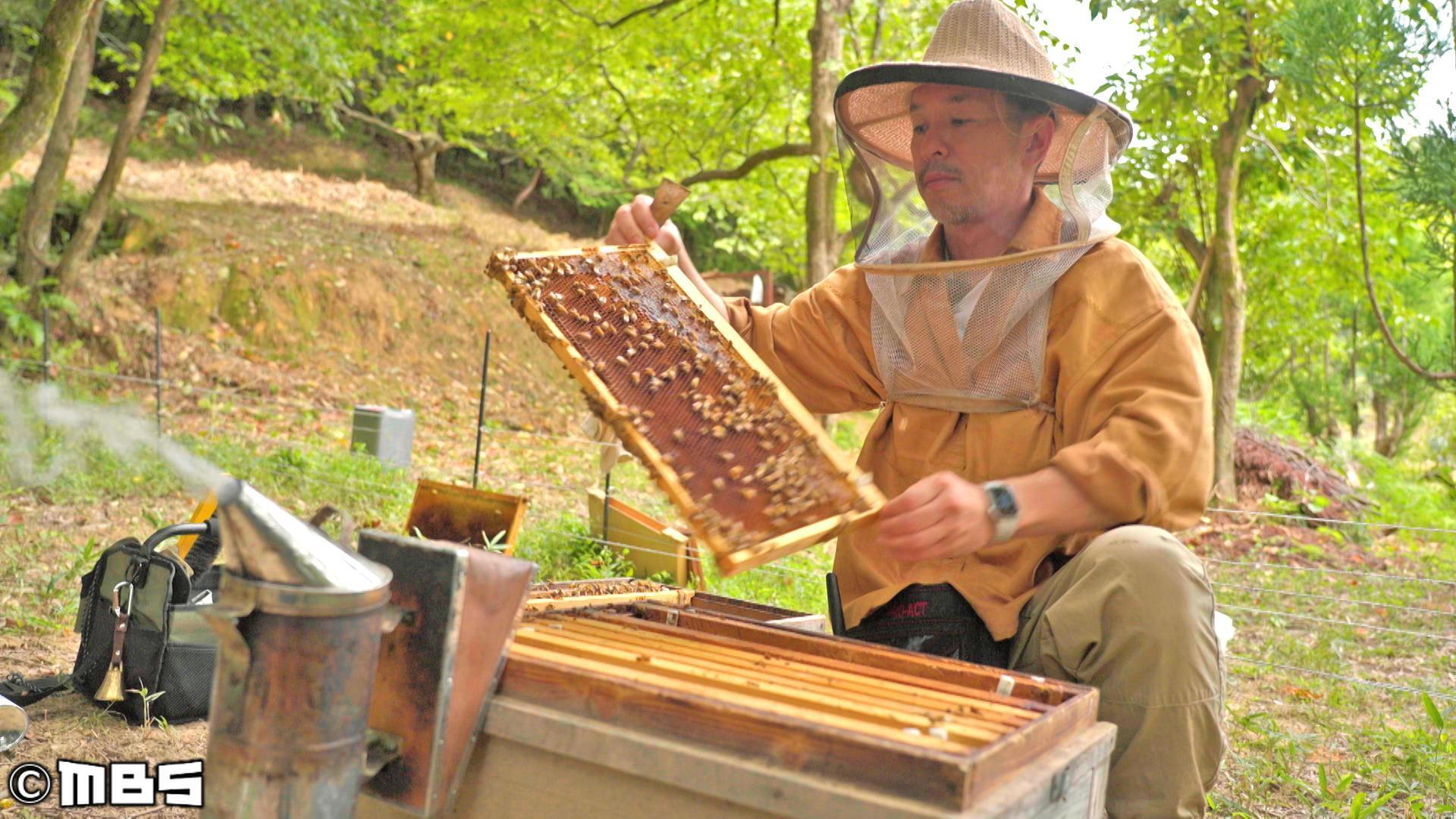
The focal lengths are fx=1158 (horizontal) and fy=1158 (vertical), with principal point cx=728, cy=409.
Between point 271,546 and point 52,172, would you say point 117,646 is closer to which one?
point 271,546

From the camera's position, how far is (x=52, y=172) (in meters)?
8.49

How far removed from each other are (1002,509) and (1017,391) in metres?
0.47

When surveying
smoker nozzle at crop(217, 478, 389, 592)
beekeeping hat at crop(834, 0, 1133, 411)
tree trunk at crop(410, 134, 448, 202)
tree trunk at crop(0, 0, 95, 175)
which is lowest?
smoker nozzle at crop(217, 478, 389, 592)

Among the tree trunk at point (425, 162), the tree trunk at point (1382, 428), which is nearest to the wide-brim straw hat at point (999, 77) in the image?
the tree trunk at point (425, 162)

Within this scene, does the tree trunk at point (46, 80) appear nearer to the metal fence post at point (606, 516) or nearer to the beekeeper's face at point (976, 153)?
the metal fence post at point (606, 516)

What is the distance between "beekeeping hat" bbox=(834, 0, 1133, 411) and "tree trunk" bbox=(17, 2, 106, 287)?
745cm

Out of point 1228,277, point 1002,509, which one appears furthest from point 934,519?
point 1228,277

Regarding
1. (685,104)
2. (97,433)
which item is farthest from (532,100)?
(97,433)

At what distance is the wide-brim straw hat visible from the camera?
243cm

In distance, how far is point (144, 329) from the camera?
358 inches

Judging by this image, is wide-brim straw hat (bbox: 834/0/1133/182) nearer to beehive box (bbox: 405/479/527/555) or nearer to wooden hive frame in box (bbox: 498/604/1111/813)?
wooden hive frame in box (bbox: 498/604/1111/813)

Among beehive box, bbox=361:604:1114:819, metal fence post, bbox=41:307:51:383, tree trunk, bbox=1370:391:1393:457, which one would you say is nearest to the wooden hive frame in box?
beehive box, bbox=361:604:1114:819

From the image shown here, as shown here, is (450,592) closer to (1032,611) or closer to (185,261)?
(1032,611)

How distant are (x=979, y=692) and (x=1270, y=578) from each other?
5.76m
